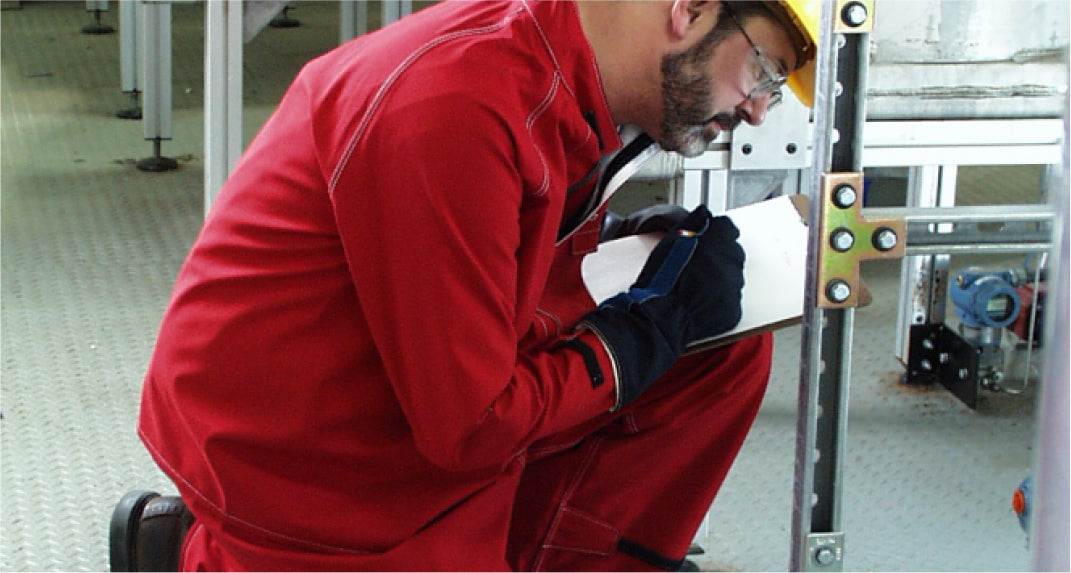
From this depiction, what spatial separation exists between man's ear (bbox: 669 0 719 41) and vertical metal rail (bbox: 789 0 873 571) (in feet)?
1.06

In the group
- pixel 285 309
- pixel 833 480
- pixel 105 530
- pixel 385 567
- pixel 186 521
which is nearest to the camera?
pixel 833 480

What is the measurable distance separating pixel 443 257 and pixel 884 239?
0.48m

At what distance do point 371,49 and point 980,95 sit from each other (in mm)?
1173

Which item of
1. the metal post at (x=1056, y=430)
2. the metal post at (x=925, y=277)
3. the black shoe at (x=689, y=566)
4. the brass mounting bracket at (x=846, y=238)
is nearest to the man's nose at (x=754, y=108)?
the brass mounting bracket at (x=846, y=238)

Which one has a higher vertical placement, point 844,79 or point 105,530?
point 844,79

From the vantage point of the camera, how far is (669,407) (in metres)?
2.00

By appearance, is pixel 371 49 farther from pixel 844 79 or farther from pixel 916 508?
pixel 916 508

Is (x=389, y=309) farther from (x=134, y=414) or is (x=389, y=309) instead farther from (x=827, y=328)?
(x=134, y=414)

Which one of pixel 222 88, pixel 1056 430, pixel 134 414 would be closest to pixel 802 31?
pixel 1056 430

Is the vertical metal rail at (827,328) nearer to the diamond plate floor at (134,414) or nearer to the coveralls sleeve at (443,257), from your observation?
the coveralls sleeve at (443,257)

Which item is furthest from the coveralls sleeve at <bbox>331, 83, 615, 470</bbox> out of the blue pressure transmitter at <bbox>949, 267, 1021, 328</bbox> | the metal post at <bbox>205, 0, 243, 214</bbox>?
the blue pressure transmitter at <bbox>949, 267, 1021, 328</bbox>

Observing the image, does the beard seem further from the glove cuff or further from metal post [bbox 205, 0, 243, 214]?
metal post [bbox 205, 0, 243, 214]

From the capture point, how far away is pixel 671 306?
1.75 meters

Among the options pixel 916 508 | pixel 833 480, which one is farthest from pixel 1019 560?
pixel 833 480
